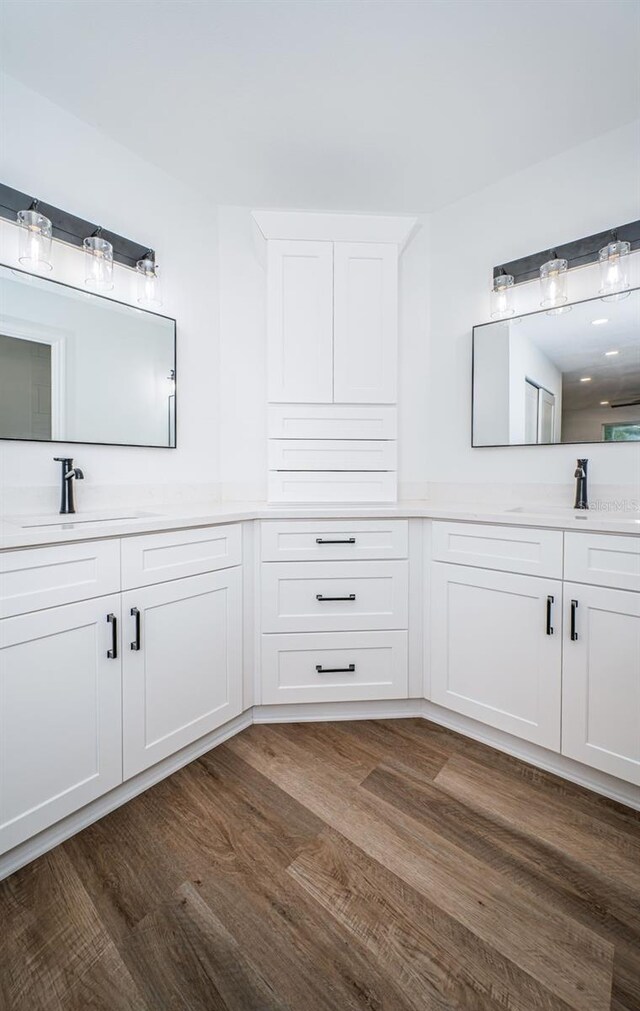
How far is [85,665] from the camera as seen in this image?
1.34 meters

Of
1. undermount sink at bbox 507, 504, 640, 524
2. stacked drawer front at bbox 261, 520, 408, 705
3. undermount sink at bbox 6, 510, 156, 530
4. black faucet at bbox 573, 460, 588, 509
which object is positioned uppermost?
black faucet at bbox 573, 460, 588, 509

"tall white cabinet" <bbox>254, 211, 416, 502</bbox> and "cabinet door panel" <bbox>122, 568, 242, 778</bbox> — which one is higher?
"tall white cabinet" <bbox>254, 211, 416, 502</bbox>

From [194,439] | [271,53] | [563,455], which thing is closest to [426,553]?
[563,455]

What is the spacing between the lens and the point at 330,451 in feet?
7.45

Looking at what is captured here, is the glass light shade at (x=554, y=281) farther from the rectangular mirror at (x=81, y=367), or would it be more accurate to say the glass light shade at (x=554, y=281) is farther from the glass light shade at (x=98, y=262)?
the glass light shade at (x=98, y=262)

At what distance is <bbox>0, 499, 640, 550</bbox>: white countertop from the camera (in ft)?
4.21

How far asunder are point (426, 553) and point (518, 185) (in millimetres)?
1879

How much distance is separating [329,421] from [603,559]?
136 centimetres

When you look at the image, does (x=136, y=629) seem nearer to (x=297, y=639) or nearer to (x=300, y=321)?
(x=297, y=639)

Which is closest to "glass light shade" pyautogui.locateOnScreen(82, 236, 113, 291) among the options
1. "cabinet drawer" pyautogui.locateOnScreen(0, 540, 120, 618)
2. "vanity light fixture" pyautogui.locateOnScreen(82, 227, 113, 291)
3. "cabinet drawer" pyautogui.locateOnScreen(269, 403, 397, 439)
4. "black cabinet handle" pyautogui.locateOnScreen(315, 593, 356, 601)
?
"vanity light fixture" pyautogui.locateOnScreen(82, 227, 113, 291)

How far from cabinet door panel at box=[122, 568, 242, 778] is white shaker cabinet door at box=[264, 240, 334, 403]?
1008 mm

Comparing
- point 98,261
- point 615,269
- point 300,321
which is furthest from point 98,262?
point 615,269

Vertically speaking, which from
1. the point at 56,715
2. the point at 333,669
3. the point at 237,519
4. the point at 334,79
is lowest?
the point at 333,669

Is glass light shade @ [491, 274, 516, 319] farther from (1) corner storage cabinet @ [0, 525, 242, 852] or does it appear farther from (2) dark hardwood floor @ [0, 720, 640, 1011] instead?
(2) dark hardwood floor @ [0, 720, 640, 1011]
